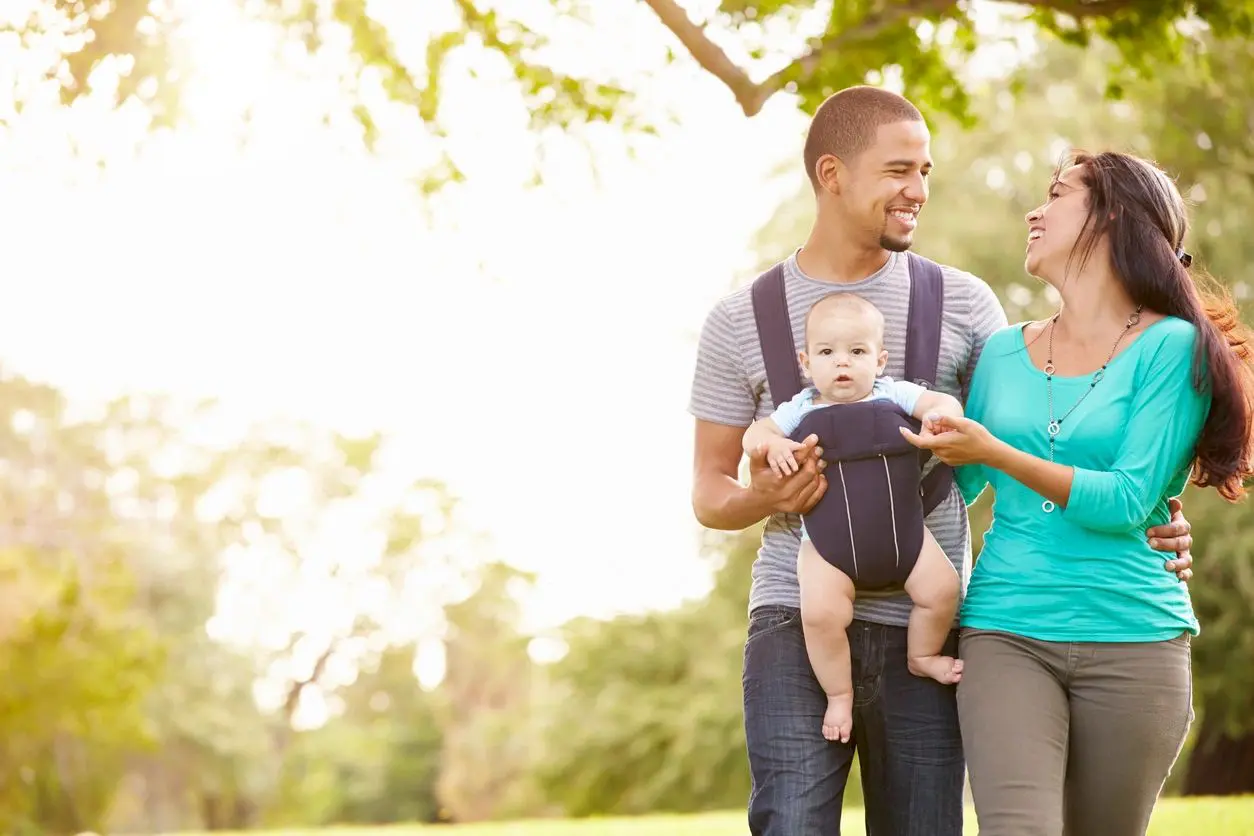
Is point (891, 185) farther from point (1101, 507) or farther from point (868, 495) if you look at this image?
point (1101, 507)

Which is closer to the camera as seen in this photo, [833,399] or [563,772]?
[833,399]

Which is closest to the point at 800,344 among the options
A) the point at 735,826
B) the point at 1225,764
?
the point at 735,826

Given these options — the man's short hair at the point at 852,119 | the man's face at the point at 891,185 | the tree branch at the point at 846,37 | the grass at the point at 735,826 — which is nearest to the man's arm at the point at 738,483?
the man's face at the point at 891,185

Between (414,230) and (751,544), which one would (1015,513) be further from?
(751,544)

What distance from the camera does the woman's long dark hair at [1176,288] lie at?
11.7 ft

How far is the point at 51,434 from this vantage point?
33.6 metres

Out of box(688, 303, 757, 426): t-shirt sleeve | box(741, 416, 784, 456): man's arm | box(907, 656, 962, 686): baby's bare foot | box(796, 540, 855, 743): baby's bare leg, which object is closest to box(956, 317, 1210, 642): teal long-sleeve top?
box(907, 656, 962, 686): baby's bare foot

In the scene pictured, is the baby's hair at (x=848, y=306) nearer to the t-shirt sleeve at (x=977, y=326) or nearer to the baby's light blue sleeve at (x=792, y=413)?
the baby's light blue sleeve at (x=792, y=413)

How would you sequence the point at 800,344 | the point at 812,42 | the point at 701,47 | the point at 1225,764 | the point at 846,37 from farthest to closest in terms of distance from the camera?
the point at 1225,764, the point at 812,42, the point at 846,37, the point at 701,47, the point at 800,344

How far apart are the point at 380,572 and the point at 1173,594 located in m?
38.5

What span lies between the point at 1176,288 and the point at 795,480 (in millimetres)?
1033

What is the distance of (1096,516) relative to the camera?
3.42 m

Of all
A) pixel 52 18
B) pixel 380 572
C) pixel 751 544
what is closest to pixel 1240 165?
pixel 751 544

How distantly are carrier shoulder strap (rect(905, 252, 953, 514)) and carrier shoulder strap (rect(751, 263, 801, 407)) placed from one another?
0.29 metres
